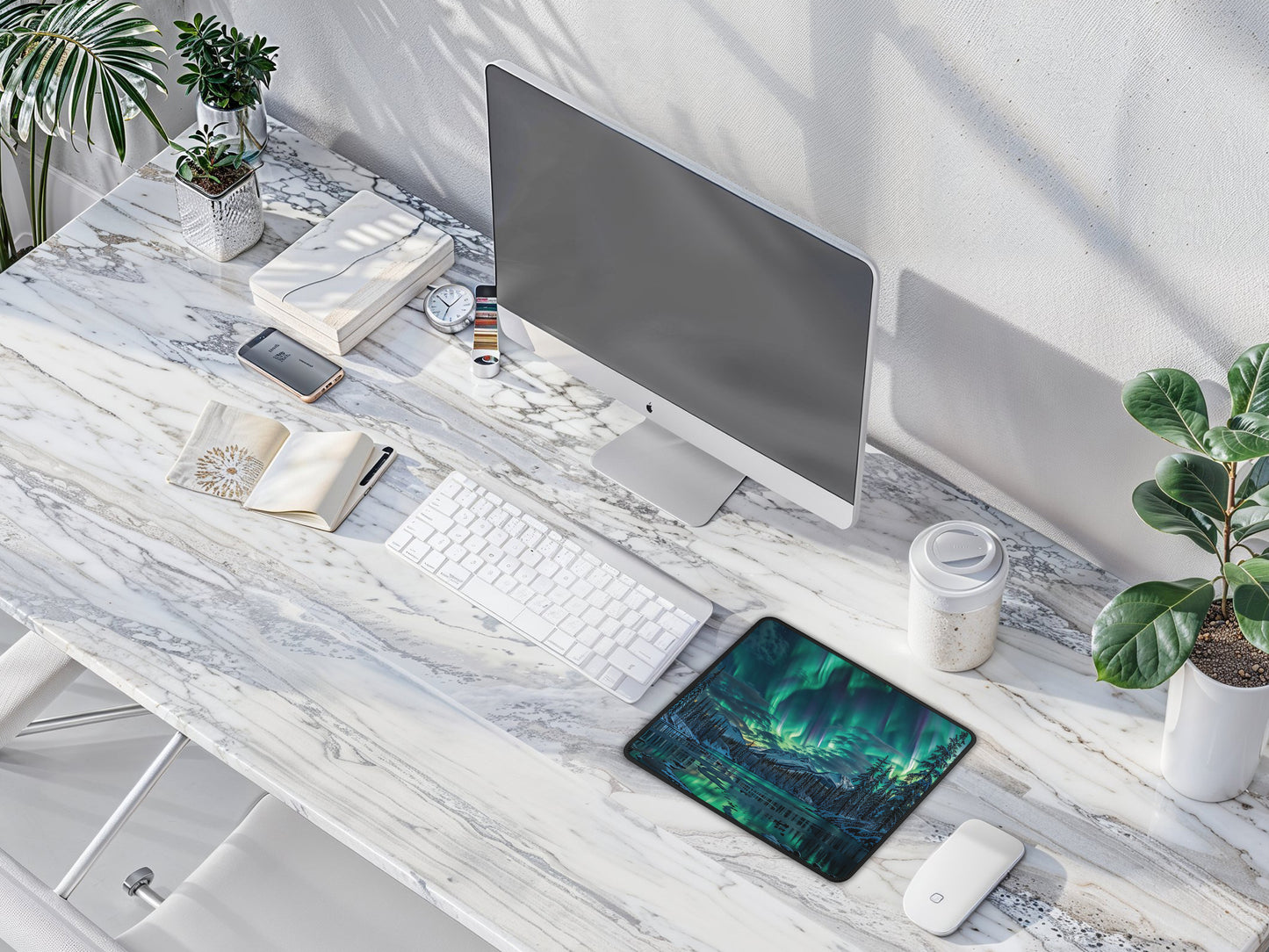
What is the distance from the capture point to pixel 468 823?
4.59 feet

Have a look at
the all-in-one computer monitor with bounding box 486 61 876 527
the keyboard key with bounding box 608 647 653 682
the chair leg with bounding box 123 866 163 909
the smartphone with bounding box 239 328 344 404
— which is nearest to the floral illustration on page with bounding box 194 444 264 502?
the smartphone with bounding box 239 328 344 404

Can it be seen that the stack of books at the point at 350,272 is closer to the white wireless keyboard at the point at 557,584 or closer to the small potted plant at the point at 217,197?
the small potted plant at the point at 217,197

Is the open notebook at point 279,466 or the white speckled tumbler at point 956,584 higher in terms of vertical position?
the white speckled tumbler at point 956,584

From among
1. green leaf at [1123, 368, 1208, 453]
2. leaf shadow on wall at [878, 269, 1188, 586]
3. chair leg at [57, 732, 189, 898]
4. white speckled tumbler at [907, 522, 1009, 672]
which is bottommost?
chair leg at [57, 732, 189, 898]

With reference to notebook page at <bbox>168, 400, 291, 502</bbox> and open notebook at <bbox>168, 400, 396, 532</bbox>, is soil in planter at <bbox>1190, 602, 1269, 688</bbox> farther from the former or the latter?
notebook page at <bbox>168, 400, 291, 502</bbox>

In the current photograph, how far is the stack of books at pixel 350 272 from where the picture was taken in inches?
70.9

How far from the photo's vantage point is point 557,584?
1582 millimetres

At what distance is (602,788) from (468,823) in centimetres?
14

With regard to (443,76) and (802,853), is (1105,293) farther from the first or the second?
(443,76)

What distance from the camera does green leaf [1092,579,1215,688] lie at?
1.22m

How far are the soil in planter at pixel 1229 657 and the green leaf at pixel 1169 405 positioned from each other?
0.19 meters

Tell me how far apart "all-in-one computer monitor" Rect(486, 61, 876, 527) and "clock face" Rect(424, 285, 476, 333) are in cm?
15

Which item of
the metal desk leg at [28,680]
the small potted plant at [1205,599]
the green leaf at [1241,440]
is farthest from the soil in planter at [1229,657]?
the metal desk leg at [28,680]

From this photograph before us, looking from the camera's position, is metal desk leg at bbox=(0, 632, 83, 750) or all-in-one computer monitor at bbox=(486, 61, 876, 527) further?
metal desk leg at bbox=(0, 632, 83, 750)
